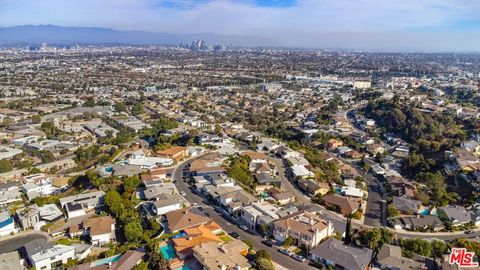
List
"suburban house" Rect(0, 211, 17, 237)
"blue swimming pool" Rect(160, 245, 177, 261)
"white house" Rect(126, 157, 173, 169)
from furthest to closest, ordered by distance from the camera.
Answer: "white house" Rect(126, 157, 173, 169) < "suburban house" Rect(0, 211, 17, 237) < "blue swimming pool" Rect(160, 245, 177, 261)

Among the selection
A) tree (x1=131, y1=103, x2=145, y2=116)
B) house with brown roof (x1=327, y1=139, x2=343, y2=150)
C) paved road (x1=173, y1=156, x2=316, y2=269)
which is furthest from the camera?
tree (x1=131, y1=103, x2=145, y2=116)

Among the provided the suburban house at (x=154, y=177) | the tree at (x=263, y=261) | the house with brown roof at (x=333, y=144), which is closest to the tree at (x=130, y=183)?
the suburban house at (x=154, y=177)

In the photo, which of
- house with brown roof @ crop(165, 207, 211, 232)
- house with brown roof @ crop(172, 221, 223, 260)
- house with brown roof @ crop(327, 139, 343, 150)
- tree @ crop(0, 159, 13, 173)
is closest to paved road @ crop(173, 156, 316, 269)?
house with brown roof @ crop(172, 221, 223, 260)

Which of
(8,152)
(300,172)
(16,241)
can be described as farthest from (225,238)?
(8,152)

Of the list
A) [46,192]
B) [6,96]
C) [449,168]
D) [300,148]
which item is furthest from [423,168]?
[6,96]

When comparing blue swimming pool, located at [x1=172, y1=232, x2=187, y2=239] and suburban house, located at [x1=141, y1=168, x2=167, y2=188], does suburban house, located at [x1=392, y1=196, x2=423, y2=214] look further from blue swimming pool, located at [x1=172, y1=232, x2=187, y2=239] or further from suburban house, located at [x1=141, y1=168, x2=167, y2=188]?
suburban house, located at [x1=141, y1=168, x2=167, y2=188]

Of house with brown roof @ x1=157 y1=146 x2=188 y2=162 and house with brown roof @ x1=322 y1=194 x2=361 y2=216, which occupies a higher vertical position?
house with brown roof @ x1=157 y1=146 x2=188 y2=162

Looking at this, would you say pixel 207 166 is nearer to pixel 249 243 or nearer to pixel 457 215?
pixel 249 243
